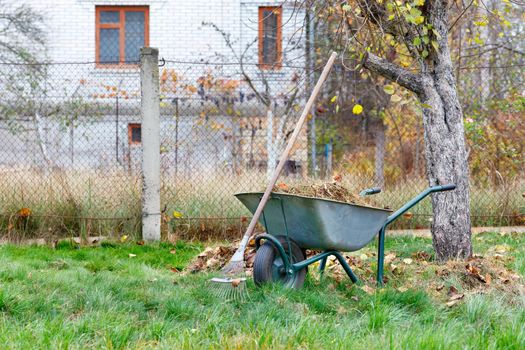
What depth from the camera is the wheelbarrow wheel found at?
4344mm

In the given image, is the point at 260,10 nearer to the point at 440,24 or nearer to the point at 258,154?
the point at 258,154

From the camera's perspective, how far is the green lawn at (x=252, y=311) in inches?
123

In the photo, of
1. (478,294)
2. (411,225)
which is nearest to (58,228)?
(411,225)

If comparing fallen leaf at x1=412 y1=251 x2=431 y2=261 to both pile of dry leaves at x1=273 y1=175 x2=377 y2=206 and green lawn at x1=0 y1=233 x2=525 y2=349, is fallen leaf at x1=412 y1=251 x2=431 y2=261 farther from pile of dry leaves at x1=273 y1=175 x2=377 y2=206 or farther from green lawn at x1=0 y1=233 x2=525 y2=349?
pile of dry leaves at x1=273 y1=175 x2=377 y2=206

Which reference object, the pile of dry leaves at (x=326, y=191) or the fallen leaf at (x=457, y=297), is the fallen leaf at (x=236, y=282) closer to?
the pile of dry leaves at (x=326, y=191)

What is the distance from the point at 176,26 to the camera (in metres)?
15.7

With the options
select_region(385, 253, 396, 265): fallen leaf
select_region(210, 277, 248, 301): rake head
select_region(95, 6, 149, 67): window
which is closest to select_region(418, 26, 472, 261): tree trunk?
select_region(385, 253, 396, 265): fallen leaf

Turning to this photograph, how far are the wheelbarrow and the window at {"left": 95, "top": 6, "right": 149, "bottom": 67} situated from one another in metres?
11.8

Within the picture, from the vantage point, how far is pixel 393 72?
219 inches

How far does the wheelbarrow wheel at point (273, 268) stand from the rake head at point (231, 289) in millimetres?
135

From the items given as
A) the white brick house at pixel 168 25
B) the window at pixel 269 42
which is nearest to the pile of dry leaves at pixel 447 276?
the window at pixel 269 42

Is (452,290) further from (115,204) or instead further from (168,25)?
(168,25)

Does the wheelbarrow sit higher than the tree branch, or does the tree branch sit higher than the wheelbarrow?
the tree branch

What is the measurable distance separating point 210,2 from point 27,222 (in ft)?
31.2
